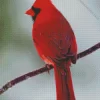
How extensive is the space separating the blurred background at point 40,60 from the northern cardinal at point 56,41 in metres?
0.03

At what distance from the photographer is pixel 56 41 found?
47.0 inches

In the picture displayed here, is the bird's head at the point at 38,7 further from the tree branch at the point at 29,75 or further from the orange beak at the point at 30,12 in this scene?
the tree branch at the point at 29,75

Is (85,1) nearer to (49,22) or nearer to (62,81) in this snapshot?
(49,22)

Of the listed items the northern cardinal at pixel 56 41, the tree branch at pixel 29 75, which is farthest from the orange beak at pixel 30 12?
the tree branch at pixel 29 75

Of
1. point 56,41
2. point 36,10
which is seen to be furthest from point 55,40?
point 36,10

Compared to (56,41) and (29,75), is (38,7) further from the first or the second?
(29,75)

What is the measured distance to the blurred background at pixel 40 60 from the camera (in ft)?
4.07

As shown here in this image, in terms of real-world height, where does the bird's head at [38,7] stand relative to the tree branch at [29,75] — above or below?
above

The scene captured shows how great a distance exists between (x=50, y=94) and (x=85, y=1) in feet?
1.22

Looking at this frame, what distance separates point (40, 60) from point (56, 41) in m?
0.10

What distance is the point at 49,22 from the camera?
1266 millimetres

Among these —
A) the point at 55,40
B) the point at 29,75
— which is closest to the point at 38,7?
the point at 55,40

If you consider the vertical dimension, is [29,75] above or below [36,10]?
below

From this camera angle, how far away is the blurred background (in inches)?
48.9
